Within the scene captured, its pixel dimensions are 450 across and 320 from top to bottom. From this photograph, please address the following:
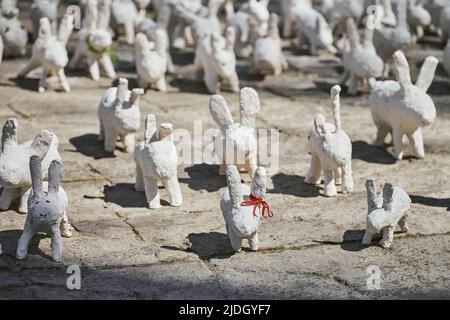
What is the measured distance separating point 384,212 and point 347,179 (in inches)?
31.6

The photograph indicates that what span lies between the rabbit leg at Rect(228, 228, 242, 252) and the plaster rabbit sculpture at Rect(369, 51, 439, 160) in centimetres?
169

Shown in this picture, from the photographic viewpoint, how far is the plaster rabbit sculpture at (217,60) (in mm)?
7074

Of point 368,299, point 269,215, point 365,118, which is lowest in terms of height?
point 368,299

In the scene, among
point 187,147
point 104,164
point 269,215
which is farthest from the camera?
point 187,147

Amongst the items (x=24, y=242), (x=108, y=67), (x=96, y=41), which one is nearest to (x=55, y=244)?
(x=24, y=242)

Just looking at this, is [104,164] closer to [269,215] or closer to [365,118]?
[269,215]

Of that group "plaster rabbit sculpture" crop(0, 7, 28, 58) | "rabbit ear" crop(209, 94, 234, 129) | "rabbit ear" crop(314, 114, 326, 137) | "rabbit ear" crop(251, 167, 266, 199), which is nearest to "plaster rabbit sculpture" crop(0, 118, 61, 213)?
"rabbit ear" crop(209, 94, 234, 129)

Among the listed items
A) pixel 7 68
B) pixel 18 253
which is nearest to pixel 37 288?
pixel 18 253

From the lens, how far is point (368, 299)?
3.92 metres

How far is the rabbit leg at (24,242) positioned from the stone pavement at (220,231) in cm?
4

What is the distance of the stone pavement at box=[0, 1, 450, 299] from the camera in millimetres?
4027

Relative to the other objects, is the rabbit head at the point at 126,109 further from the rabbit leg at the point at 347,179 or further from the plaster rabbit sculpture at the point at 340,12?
the plaster rabbit sculpture at the point at 340,12

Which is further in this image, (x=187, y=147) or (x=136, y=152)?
(x=187, y=147)

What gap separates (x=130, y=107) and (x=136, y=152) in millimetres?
672
